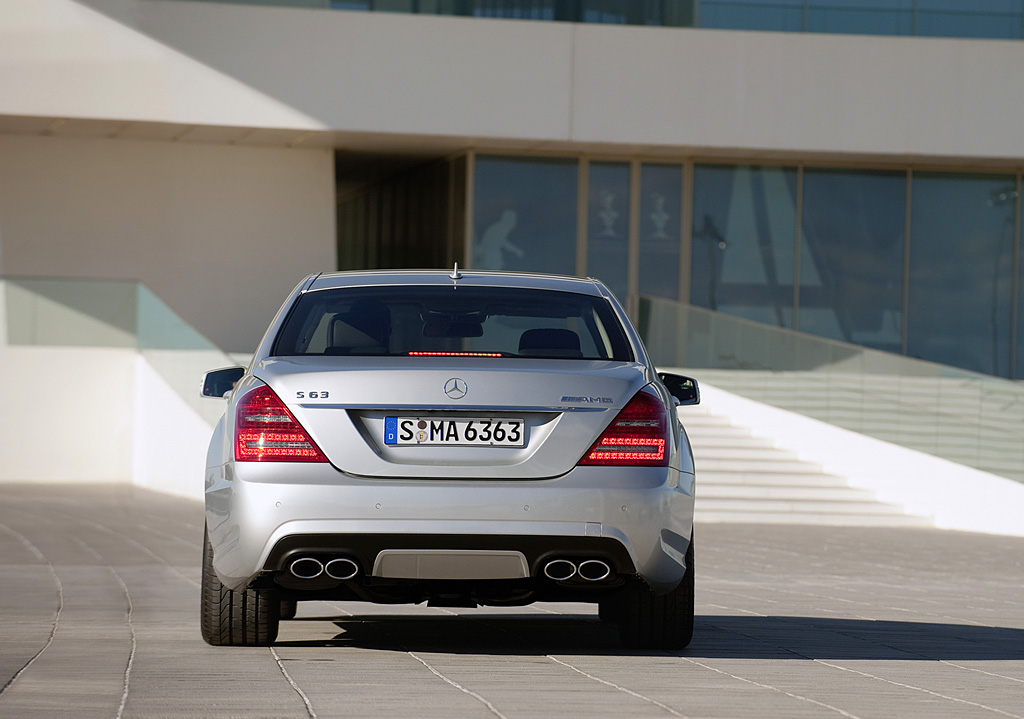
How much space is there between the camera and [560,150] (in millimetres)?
27172

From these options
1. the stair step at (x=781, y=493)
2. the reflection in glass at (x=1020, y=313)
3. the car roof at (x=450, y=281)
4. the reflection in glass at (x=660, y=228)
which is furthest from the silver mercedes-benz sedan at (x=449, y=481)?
the reflection in glass at (x=1020, y=313)

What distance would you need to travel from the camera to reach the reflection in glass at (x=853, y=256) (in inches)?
1119

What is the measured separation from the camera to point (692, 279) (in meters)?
28.2

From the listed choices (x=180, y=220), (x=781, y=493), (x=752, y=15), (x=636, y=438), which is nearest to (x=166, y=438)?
(x=180, y=220)

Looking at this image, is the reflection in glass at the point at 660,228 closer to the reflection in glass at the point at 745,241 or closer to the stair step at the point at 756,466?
the reflection in glass at the point at 745,241

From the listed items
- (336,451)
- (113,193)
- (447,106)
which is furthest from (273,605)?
(113,193)

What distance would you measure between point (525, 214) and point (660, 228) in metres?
2.51

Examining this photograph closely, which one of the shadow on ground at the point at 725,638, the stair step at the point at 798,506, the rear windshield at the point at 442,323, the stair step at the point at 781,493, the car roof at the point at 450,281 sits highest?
the car roof at the point at 450,281

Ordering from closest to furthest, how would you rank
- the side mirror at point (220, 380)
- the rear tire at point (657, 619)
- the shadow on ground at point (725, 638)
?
the rear tire at point (657, 619) < the shadow on ground at point (725, 638) < the side mirror at point (220, 380)

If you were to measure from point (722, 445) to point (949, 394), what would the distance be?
3.05 m

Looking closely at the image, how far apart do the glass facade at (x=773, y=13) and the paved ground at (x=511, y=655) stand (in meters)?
15.5

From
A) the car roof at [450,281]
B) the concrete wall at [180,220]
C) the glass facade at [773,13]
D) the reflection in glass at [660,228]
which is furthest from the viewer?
the reflection in glass at [660,228]

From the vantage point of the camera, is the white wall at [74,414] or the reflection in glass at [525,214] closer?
the white wall at [74,414]

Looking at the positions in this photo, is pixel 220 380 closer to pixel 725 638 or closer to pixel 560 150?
pixel 725 638
